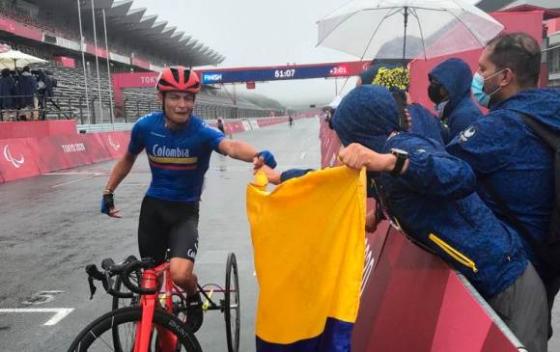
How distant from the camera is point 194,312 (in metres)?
3.61

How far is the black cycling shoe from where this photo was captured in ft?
11.7

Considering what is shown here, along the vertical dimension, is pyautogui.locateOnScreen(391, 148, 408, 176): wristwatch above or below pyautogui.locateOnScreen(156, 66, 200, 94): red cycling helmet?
below

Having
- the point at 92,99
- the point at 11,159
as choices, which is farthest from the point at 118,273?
the point at 92,99

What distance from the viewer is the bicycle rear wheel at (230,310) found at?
390 cm

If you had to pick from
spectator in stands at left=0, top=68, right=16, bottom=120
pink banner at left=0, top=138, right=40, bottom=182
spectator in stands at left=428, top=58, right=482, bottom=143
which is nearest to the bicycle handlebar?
spectator in stands at left=428, top=58, right=482, bottom=143

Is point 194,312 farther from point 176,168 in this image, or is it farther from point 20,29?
point 20,29

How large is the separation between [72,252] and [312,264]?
18.4ft

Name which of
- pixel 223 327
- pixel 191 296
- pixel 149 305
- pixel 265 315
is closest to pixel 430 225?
pixel 265 315

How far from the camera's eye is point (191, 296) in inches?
140

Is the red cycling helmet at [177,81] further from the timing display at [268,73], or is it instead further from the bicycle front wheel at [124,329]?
the timing display at [268,73]

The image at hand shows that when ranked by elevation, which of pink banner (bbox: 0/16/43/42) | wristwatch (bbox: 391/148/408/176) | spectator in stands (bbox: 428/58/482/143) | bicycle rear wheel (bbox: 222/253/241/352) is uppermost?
pink banner (bbox: 0/16/43/42)

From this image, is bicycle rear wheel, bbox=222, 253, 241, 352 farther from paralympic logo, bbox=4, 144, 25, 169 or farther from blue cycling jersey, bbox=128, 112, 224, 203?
paralympic logo, bbox=4, 144, 25, 169

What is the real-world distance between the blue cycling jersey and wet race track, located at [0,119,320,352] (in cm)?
139

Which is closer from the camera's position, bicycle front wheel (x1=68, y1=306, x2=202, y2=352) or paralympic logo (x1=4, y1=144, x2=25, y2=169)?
bicycle front wheel (x1=68, y1=306, x2=202, y2=352)
